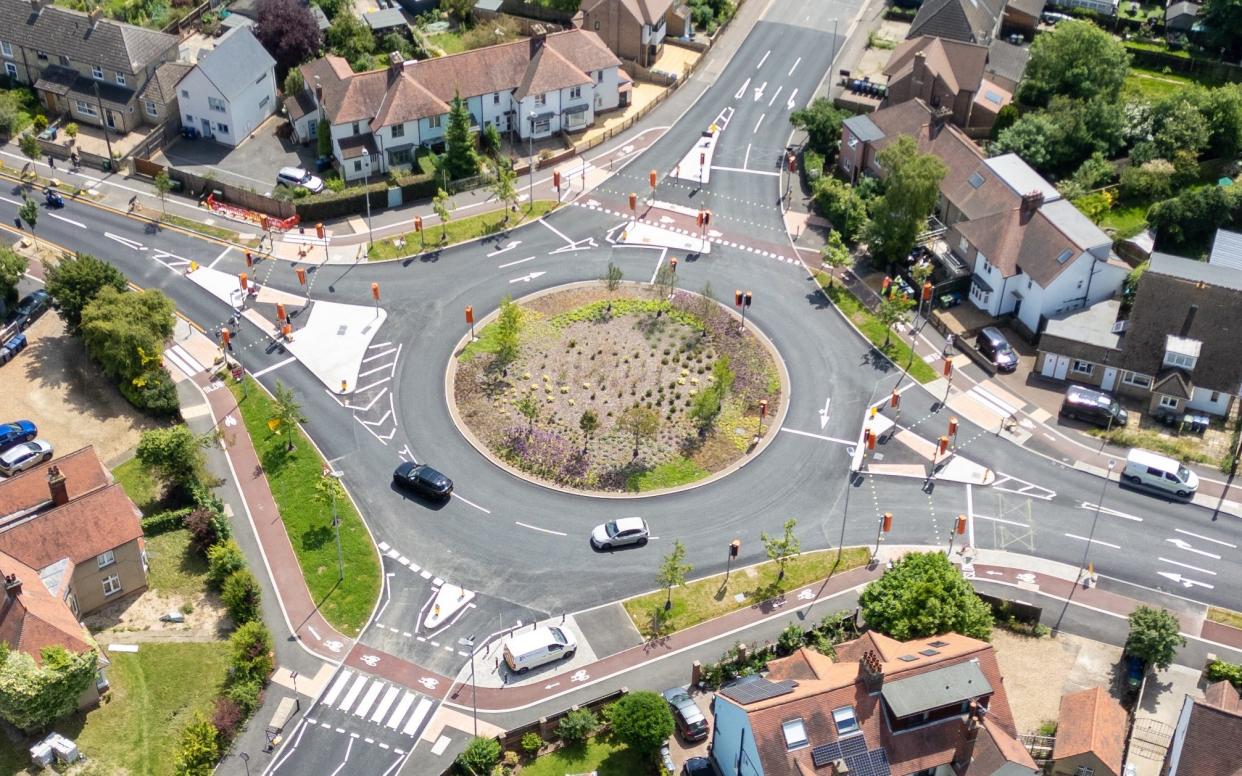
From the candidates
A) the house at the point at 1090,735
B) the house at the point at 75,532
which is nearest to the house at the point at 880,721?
the house at the point at 1090,735

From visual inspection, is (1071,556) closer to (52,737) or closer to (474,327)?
(474,327)

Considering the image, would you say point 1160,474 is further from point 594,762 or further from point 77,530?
point 77,530

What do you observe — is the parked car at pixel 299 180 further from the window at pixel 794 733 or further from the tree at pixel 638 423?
the window at pixel 794 733

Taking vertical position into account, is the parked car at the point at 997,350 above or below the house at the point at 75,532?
above

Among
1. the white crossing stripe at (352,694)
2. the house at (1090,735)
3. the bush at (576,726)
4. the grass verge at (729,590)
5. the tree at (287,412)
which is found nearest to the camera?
the house at (1090,735)

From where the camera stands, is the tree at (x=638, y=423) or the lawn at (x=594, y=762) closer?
the lawn at (x=594, y=762)

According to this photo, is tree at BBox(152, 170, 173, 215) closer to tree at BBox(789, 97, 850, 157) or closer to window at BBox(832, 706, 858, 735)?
tree at BBox(789, 97, 850, 157)

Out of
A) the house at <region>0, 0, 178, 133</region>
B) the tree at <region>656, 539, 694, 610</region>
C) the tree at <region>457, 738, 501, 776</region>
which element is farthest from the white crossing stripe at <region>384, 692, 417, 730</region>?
the house at <region>0, 0, 178, 133</region>
